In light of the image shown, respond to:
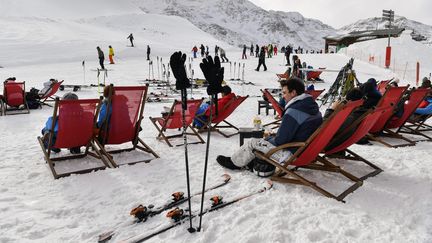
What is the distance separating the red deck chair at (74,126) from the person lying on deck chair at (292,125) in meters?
1.96

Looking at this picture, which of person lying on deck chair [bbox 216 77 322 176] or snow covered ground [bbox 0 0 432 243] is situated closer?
snow covered ground [bbox 0 0 432 243]

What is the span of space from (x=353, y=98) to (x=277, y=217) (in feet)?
8.00

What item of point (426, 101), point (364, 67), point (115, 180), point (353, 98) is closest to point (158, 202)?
point (115, 180)

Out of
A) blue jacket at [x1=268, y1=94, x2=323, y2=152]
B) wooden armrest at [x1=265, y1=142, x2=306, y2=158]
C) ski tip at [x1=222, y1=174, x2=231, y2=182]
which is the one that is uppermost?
blue jacket at [x1=268, y1=94, x2=323, y2=152]

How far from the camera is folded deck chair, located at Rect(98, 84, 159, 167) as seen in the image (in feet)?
15.1

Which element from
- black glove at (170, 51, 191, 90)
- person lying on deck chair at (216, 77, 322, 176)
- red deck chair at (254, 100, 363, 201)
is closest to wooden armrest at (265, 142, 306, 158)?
red deck chair at (254, 100, 363, 201)

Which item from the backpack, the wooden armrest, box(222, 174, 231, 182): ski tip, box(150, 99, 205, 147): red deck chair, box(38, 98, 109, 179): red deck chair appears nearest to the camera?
the wooden armrest

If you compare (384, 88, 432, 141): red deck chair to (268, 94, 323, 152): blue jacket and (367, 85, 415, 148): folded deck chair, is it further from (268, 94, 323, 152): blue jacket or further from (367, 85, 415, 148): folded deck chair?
(268, 94, 323, 152): blue jacket

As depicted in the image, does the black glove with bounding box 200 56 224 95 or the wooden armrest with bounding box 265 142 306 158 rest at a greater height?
the black glove with bounding box 200 56 224 95

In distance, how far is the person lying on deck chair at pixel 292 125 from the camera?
3668 millimetres

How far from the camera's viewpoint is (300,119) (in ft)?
12.0

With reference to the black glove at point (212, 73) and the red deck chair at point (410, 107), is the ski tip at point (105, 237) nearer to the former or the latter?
the black glove at point (212, 73)

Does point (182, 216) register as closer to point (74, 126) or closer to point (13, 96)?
point (74, 126)

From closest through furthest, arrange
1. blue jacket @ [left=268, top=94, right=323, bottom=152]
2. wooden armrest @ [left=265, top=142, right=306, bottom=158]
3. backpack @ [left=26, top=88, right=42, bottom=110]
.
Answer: wooden armrest @ [left=265, top=142, right=306, bottom=158] < blue jacket @ [left=268, top=94, right=323, bottom=152] < backpack @ [left=26, top=88, right=42, bottom=110]
